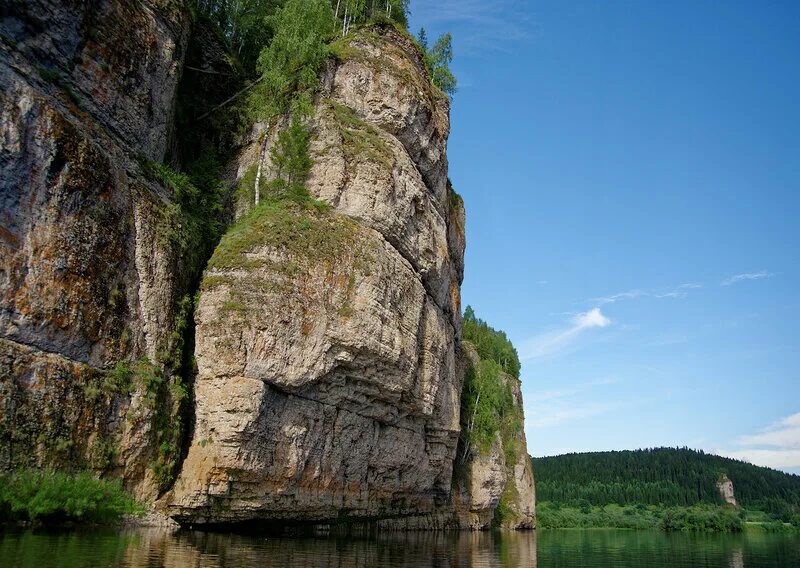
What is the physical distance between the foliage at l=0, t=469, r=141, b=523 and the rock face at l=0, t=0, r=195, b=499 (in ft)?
1.95

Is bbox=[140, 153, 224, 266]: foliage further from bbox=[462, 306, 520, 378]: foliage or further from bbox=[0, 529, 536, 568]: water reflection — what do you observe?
bbox=[462, 306, 520, 378]: foliage

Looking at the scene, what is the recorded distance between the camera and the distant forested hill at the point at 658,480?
441 feet

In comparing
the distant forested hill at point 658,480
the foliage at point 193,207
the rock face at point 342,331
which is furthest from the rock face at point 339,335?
the distant forested hill at point 658,480

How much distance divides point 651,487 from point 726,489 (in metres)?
19.4

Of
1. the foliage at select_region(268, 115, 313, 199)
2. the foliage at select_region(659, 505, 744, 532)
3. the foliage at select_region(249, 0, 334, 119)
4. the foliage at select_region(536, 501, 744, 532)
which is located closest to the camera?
the foliage at select_region(268, 115, 313, 199)

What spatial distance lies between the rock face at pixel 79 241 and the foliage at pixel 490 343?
53390 mm

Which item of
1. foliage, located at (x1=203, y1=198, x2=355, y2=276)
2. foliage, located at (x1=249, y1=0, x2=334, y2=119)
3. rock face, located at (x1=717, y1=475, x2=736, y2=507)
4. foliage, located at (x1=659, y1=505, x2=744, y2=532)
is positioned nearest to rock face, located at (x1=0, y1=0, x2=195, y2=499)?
foliage, located at (x1=203, y1=198, x2=355, y2=276)

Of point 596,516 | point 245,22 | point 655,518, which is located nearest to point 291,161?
point 245,22

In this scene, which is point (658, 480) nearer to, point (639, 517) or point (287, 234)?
point (639, 517)

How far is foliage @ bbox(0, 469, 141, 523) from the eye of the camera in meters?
17.2

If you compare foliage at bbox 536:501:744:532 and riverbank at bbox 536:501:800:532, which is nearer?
→ foliage at bbox 536:501:744:532

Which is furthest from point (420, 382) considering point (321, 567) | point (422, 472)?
point (321, 567)

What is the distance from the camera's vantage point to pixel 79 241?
2119cm

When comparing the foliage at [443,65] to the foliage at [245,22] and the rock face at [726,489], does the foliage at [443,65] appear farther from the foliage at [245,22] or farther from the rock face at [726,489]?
the rock face at [726,489]
